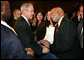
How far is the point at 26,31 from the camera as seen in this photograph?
1.92 m

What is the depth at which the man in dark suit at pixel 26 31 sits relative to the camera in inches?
68.9

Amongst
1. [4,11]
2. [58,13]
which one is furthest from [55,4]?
[4,11]

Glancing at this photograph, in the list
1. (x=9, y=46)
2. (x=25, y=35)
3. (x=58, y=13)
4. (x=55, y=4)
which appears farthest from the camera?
(x=55, y=4)

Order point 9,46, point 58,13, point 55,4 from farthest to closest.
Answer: point 55,4 → point 58,13 → point 9,46

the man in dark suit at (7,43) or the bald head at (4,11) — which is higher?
the bald head at (4,11)

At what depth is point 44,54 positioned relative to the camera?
167 centimetres

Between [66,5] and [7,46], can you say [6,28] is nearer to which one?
[7,46]

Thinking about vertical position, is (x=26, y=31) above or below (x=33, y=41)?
above

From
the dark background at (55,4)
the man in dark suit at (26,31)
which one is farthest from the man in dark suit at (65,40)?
the dark background at (55,4)

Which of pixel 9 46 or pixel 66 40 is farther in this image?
pixel 66 40

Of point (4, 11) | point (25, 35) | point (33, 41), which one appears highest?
point (4, 11)

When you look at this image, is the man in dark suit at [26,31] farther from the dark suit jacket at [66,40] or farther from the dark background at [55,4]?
the dark background at [55,4]

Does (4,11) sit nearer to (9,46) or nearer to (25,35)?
(9,46)

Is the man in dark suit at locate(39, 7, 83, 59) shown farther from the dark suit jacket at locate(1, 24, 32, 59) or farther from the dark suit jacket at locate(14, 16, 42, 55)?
the dark suit jacket at locate(1, 24, 32, 59)
